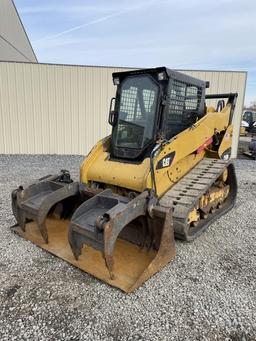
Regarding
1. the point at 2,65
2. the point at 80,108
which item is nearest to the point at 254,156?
the point at 80,108

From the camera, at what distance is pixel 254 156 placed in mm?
11484

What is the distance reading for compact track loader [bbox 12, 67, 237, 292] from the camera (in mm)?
2989

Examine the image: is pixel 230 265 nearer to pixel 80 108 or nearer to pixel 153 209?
pixel 153 209

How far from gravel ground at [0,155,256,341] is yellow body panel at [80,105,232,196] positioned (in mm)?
963

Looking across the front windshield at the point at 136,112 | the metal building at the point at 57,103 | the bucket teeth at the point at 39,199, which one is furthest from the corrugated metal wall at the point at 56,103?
the bucket teeth at the point at 39,199

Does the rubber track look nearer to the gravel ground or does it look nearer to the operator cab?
the gravel ground

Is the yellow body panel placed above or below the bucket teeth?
above

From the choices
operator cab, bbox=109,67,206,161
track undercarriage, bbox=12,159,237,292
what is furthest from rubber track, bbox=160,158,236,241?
operator cab, bbox=109,67,206,161

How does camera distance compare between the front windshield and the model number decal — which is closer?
the model number decal

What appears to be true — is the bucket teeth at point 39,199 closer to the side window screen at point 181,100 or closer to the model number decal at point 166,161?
the model number decal at point 166,161

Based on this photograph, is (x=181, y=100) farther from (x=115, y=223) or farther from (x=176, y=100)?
(x=115, y=223)

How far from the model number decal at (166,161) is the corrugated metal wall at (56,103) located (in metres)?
7.29

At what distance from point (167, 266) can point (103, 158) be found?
1.74 metres

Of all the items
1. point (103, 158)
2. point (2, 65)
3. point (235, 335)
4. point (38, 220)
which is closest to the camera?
point (235, 335)
